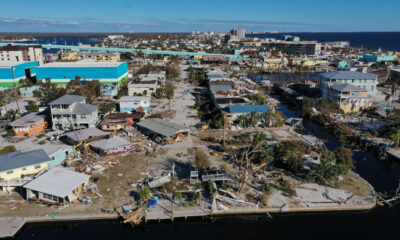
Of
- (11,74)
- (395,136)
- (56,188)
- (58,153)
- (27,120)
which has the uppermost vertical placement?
(11,74)

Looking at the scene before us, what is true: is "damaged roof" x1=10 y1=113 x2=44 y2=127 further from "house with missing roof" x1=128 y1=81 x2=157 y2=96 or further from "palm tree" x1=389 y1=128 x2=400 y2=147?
"palm tree" x1=389 y1=128 x2=400 y2=147

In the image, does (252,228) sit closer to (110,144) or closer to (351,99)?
(110,144)

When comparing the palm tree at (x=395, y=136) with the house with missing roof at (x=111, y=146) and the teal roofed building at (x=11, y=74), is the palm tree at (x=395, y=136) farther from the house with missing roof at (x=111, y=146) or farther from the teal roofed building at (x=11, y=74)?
the teal roofed building at (x=11, y=74)

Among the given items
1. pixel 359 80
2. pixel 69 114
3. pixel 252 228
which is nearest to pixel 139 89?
pixel 69 114

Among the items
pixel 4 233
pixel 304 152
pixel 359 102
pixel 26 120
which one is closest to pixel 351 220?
pixel 304 152

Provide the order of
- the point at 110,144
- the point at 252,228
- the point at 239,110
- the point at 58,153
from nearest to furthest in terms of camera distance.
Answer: the point at 252,228
the point at 58,153
the point at 110,144
the point at 239,110

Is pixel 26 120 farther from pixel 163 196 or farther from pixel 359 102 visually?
pixel 359 102

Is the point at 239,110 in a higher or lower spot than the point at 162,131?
higher
